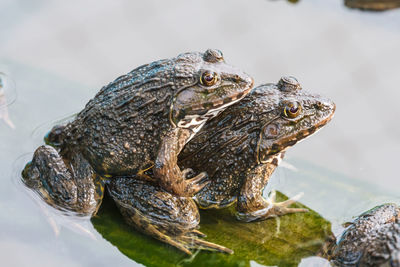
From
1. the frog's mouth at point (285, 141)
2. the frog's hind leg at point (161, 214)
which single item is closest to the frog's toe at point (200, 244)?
the frog's hind leg at point (161, 214)

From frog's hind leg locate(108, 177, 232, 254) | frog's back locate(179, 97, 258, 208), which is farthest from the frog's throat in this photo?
frog's hind leg locate(108, 177, 232, 254)

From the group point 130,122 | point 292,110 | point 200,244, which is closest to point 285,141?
point 292,110

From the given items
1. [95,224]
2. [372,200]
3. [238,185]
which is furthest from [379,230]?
[95,224]

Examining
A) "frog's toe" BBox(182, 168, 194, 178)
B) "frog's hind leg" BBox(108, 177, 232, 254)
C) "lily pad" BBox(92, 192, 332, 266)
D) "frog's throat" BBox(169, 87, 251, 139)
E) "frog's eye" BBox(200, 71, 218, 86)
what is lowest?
"lily pad" BBox(92, 192, 332, 266)

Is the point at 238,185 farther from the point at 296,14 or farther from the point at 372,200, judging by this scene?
the point at 296,14

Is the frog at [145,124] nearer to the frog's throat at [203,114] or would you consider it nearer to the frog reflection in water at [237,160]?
the frog's throat at [203,114]

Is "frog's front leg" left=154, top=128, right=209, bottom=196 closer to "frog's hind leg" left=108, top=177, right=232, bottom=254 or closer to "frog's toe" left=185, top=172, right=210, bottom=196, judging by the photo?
"frog's toe" left=185, top=172, right=210, bottom=196
